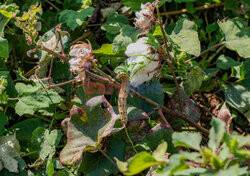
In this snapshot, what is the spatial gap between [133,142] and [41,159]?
44 cm

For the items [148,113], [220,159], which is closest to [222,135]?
[220,159]

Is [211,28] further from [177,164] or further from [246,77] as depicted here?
[177,164]

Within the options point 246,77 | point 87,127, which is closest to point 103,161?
point 87,127

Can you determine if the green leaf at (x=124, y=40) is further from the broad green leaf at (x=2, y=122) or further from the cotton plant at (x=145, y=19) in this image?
the broad green leaf at (x=2, y=122)

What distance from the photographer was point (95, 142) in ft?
3.88

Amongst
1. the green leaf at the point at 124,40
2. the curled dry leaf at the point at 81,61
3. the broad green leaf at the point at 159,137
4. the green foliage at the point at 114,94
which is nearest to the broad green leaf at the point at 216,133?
the green foliage at the point at 114,94

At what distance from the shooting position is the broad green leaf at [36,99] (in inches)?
56.5

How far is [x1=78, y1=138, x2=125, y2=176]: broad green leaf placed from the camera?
1.19 metres

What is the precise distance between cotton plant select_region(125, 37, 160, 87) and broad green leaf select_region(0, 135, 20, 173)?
60cm

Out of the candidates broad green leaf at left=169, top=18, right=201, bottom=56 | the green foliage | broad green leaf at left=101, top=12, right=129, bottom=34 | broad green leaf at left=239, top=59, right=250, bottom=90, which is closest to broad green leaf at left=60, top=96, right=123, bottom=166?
the green foliage

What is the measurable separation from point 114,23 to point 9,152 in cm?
81

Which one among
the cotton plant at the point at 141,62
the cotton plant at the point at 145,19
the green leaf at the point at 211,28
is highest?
the cotton plant at the point at 145,19

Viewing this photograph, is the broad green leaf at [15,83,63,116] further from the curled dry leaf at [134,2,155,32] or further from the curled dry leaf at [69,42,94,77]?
the curled dry leaf at [134,2,155,32]

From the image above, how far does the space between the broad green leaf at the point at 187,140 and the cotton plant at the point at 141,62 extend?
0.43 m
